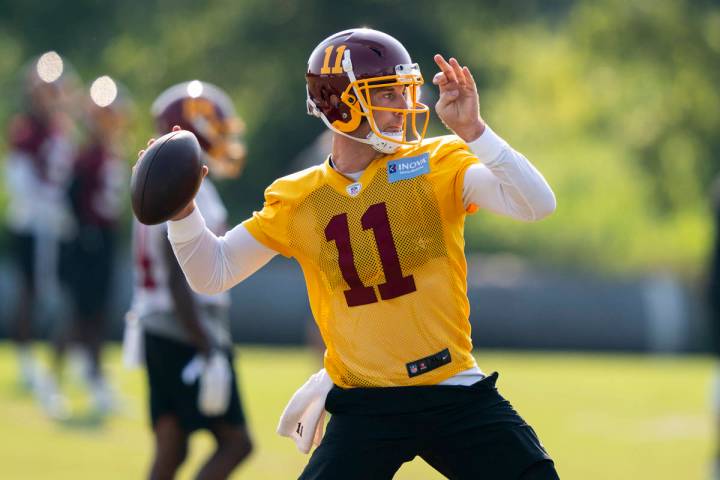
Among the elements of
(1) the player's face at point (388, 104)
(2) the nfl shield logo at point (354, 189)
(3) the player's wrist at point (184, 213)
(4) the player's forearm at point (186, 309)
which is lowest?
(4) the player's forearm at point (186, 309)

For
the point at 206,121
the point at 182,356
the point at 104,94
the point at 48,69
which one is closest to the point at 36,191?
the point at 104,94

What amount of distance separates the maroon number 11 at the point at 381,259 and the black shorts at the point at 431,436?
27 cm

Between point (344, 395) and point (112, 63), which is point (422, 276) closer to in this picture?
point (344, 395)

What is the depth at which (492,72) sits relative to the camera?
20.1m

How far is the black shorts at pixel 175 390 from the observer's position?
5133 millimetres

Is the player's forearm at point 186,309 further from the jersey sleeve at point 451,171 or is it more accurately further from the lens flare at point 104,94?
the lens flare at point 104,94

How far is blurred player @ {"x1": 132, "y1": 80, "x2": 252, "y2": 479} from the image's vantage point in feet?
16.8

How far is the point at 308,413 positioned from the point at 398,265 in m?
0.54

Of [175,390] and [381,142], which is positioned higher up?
[381,142]

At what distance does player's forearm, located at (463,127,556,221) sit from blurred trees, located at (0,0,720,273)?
14.8 m

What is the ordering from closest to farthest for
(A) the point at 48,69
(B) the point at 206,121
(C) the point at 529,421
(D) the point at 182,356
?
(D) the point at 182,356, (B) the point at 206,121, (C) the point at 529,421, (A) the point at 48,69

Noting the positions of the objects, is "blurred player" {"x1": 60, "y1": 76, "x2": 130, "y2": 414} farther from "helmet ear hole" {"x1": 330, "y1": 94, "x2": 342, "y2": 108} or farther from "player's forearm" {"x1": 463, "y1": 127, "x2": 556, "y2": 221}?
"player's forearm" {"x1": 463, "y1": 127, "x2": 556, "y2": 221}

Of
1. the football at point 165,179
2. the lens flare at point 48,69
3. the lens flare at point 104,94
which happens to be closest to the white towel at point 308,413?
the football at point 165,179

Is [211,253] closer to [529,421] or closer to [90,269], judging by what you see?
[529,421]
